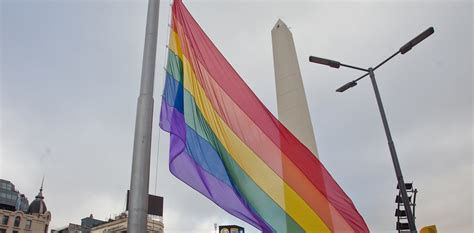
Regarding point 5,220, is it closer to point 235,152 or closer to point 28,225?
point 28,225

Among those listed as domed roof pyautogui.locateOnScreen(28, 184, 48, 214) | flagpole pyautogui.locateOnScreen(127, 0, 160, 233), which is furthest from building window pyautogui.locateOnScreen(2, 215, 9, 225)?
flagpole pyautogui.locateOnScreen(127, 0, 160, 233)

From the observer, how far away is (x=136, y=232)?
181 inches

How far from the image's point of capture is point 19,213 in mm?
79688

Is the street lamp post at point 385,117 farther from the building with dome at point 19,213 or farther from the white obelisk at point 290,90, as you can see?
the building with dome at point 19,213

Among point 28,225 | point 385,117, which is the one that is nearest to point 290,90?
point 385,117

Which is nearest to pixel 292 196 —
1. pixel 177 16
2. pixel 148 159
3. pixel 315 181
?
pixel 315 181

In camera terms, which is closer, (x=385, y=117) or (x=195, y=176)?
(x=195, y=176)

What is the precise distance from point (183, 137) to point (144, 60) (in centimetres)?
132

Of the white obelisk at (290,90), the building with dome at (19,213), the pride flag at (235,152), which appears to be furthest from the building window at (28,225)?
the pride flag at (235,152)

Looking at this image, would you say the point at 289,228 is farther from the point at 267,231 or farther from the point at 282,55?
the point at 282,55

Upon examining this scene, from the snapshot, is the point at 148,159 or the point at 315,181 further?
the point at 315,181

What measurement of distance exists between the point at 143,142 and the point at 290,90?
492 inches

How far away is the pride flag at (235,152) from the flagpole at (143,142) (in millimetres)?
879

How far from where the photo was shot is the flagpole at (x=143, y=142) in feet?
15.5
